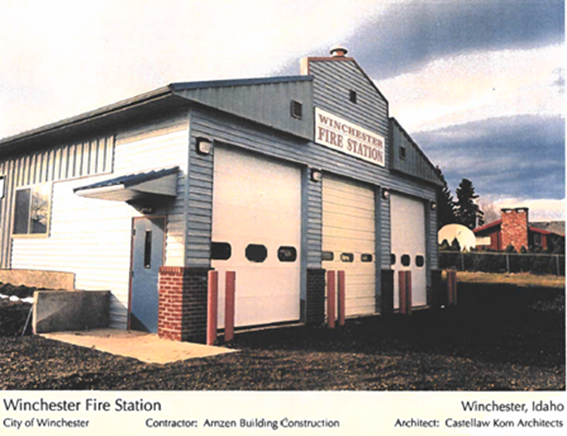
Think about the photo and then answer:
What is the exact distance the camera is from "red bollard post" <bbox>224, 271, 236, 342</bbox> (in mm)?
6516

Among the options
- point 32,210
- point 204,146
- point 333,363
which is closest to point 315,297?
point 333,363

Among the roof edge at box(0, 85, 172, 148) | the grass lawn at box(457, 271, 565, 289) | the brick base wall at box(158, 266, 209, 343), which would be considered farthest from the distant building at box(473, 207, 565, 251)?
the roof edge at box(0, 85, 172, 148)

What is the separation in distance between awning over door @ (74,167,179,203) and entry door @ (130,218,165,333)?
486 mm

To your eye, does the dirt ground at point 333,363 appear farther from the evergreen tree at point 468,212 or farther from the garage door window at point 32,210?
the evergreen tree at point 468,212

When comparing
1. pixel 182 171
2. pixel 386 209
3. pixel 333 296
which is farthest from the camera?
pixel 386 209

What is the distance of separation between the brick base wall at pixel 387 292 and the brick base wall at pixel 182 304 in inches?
208

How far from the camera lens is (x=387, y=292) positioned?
10.7 meters

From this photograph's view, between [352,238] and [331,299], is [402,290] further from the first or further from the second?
[331,299]

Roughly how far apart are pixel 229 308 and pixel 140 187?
2.04 m

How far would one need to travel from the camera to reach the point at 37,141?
8.77 meters

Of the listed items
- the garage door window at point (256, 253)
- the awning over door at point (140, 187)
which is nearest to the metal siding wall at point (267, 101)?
the awning over door at point (140, 187)
